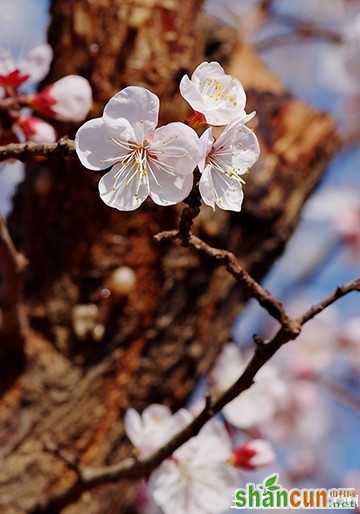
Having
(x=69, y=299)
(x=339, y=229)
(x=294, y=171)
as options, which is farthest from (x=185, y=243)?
(x=339, y=229)

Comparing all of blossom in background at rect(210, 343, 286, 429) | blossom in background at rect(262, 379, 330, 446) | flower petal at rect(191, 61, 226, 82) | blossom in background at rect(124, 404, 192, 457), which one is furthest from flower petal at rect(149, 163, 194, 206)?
blossom in background at rect(262, 379, 330, 446)

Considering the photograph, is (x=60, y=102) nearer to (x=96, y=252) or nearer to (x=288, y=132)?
(x=96, y=252)

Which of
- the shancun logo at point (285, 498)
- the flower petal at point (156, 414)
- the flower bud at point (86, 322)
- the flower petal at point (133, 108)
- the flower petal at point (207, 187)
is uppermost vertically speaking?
the flower bud at point (86, 322)

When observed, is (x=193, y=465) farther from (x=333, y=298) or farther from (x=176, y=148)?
(x=176, y=148)

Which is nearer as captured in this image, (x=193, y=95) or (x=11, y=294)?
(x=193, y=95)

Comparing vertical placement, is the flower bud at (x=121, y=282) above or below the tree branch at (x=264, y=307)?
above

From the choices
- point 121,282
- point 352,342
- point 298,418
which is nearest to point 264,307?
point 121,282

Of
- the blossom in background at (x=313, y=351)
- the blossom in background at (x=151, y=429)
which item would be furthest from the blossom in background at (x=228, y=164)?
the blossom in background at (x=313, y=351)

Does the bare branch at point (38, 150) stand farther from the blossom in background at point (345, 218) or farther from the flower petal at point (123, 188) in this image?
the blossom in background at point (345, 218)
